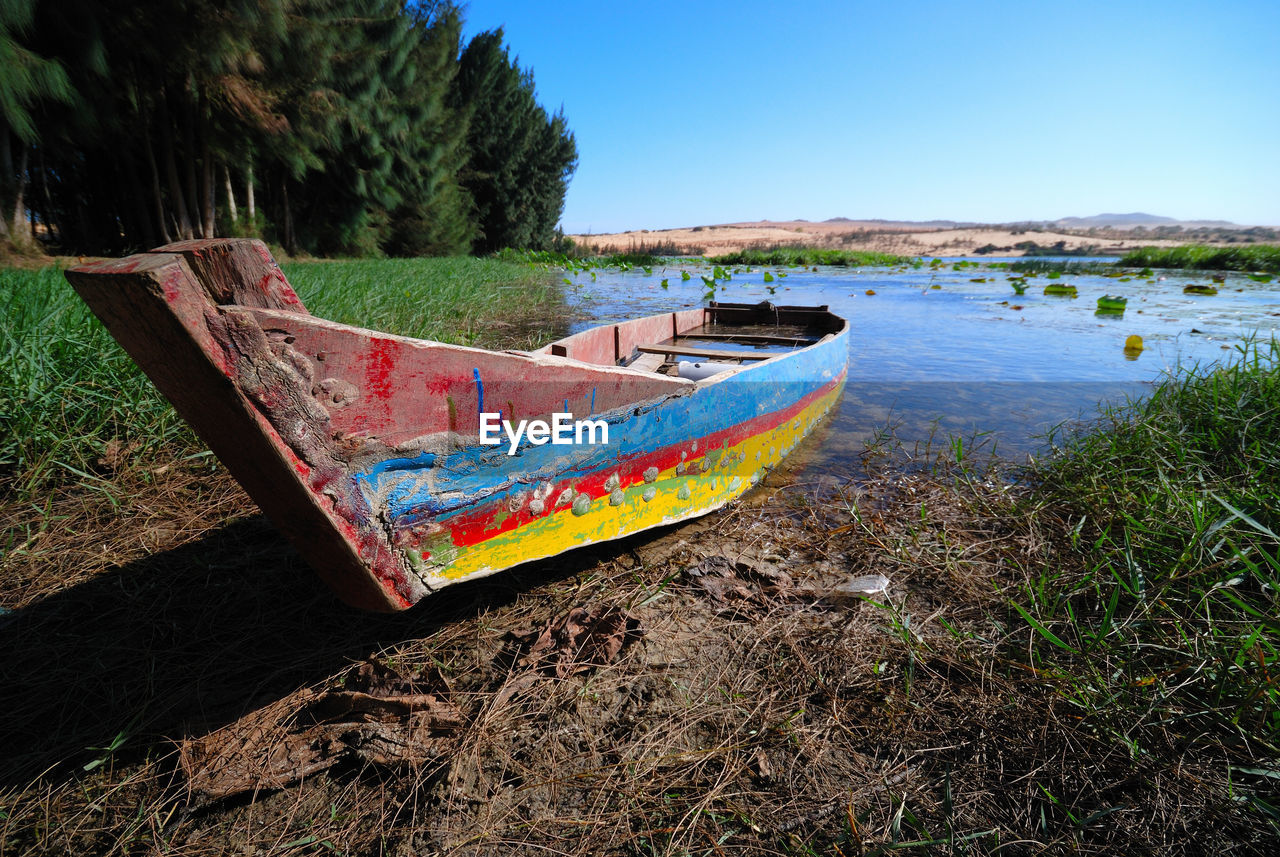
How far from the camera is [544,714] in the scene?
149 cm

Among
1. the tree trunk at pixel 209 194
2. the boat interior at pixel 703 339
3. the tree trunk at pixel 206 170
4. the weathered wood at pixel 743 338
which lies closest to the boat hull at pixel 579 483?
the boat interior at pixel 703 339

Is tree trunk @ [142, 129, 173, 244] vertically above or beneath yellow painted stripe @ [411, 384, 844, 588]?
above

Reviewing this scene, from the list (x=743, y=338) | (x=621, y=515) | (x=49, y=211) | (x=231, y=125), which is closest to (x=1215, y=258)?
(x=743, y=338)

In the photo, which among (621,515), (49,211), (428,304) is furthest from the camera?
(49,211)

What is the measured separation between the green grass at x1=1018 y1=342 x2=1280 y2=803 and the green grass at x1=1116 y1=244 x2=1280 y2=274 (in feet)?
78.0

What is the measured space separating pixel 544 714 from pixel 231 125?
49.9 feet

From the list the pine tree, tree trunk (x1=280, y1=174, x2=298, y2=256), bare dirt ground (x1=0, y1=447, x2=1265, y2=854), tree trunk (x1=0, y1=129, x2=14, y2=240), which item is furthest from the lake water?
the pine tree

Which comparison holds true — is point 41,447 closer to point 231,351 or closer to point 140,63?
point 231,351

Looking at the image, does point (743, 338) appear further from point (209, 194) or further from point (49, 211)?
point (49, 211)

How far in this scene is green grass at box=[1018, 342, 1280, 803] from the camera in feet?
4.24

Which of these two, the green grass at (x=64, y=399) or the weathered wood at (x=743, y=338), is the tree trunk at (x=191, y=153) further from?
the weathered wood at (x=743, y=338)

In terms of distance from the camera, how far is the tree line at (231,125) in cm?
852

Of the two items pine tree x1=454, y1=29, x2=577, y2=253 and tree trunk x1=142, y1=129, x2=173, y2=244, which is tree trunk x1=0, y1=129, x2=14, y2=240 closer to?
tree trunk x1=142, y1=129, x2=173, y2=244

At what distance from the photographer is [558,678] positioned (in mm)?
1602
